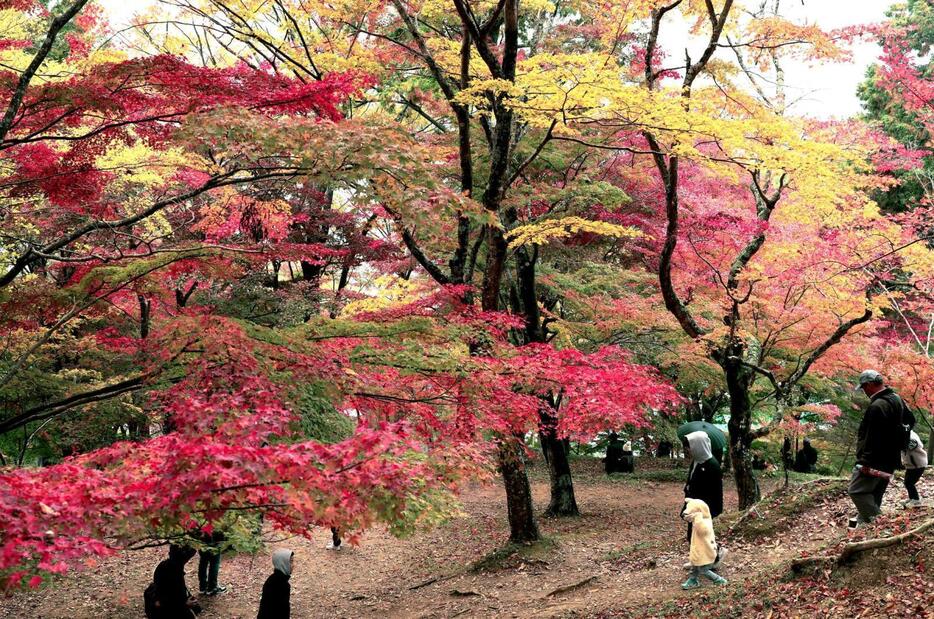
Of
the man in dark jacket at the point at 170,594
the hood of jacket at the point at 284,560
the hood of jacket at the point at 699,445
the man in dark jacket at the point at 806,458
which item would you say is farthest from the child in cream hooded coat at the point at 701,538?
the man in dark jacket at the point at 806,458

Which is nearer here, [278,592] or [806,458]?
[278,592]

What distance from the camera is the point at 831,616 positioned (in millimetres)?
4703

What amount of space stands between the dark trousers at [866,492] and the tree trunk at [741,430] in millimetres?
3928

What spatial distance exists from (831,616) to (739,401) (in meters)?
5.80

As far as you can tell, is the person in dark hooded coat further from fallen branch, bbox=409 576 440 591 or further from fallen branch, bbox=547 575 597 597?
fallen branch, bbox=409 576 440 591

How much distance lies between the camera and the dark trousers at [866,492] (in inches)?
235

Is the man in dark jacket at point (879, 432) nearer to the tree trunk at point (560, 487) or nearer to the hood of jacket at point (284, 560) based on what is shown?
the hood of jacket at point (284, 560)

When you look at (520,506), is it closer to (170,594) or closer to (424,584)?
(424,584)

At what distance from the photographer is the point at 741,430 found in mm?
10086

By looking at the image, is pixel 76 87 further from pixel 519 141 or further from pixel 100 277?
pixel 519 141

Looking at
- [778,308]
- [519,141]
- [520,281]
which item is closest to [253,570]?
[520,281]

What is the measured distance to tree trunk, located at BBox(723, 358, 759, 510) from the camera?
33.0 ft

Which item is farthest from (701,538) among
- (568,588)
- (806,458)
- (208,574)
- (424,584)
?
(806,458)

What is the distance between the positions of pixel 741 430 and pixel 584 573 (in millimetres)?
3200
